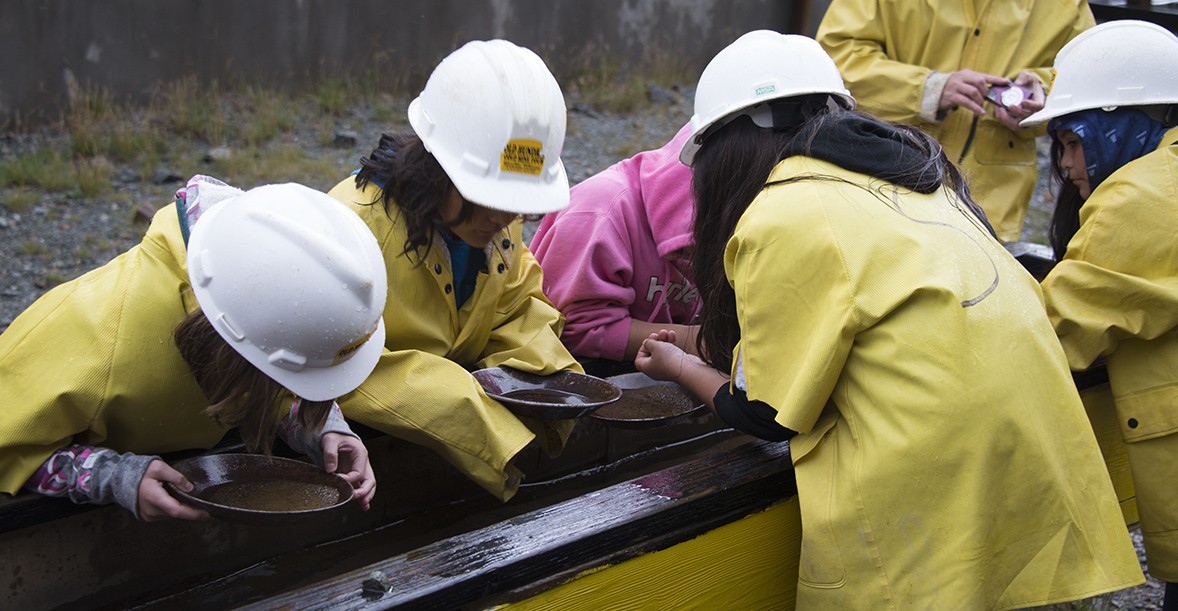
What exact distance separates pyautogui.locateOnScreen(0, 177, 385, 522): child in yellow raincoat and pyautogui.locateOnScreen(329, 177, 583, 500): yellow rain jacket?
0.30 metres

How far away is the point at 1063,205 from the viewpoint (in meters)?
3.42

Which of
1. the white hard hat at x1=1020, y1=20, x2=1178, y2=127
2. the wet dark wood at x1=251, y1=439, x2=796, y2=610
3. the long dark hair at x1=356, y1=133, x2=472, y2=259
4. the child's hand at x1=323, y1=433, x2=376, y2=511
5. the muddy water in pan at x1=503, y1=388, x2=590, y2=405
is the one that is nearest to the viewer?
the wet dark wood at x1=251, y1=439, x2=796, y2=610

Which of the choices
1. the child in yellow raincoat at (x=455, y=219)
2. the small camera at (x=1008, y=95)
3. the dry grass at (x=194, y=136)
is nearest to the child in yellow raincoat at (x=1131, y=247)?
the small camera at (x=1008, y=95)

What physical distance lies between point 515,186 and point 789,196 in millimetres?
738

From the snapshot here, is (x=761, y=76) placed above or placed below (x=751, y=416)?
above

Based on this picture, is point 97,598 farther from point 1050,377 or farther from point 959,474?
point 1050,377

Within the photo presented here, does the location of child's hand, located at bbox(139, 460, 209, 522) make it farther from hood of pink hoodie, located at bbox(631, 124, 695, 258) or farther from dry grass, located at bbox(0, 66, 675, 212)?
dry grass, located at bbox(0, 66, 675, 212)

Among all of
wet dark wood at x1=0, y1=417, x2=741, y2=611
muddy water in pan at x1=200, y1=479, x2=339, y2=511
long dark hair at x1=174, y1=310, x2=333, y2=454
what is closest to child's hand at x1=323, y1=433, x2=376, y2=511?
muddy water in pan at x1=200, y1=479, x2=339, y2=511

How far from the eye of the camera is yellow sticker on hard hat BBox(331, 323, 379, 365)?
215cm

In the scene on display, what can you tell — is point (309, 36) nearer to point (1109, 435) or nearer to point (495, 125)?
point (495, 125)

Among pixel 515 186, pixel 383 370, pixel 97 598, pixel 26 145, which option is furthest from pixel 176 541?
pixel 26 145

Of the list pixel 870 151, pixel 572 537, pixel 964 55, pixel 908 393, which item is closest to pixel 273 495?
pixel 572 537

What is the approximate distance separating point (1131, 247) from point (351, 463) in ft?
6.69

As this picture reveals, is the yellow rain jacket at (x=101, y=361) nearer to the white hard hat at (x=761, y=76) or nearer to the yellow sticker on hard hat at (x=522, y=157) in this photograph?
the yellow sticker on hard hat at (x=522, y=157)
